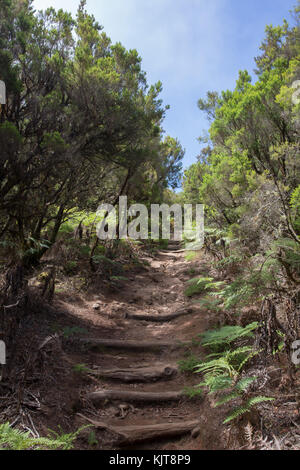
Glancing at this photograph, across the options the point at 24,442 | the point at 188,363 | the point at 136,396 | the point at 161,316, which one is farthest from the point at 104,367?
the point at 161,316

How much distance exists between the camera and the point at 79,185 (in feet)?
24.5

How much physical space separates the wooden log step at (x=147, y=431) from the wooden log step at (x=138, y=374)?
970 millimetres

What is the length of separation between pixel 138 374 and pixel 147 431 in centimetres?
117

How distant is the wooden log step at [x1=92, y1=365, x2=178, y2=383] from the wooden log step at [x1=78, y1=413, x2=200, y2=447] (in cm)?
97

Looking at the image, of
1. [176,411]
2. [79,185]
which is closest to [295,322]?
[176,411]

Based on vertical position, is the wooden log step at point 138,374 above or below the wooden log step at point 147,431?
above

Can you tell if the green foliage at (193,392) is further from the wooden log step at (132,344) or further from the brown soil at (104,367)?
the wooden log step at (132,344)

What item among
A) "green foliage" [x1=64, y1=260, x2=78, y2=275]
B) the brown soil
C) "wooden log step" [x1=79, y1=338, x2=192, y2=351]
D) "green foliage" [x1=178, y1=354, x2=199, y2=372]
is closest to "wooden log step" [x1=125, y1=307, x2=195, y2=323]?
the brown soil

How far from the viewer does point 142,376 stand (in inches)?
177

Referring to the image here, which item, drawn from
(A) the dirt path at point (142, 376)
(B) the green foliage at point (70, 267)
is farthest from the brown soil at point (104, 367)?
(B) the green foliage at point (70, 267)

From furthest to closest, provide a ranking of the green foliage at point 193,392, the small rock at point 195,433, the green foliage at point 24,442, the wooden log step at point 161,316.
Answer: the wooden log step at point 161,316, the green foliage at point 193,392, the small rock at point 195,433, the green foliage at point 24,442

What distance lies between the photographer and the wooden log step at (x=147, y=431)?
3.26 m

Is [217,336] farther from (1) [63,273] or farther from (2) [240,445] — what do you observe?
(1) [63,273]

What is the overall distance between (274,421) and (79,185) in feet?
21.0
